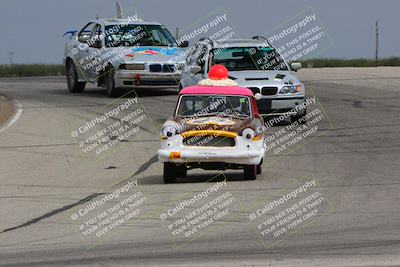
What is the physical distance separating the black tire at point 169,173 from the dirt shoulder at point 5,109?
7514 millimetres

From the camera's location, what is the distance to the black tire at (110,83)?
24.5 m

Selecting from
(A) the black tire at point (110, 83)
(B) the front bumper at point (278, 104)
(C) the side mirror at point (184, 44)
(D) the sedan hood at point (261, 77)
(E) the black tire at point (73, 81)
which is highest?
(D) the sedan hood at point (261, 77)

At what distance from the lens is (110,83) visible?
2472cm

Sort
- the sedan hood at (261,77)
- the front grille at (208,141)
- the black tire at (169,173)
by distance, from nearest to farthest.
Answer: the front grille at (208,141) → the black tire at (169,173) → the sedan hood at (261,77)

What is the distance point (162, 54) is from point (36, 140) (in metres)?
6.55

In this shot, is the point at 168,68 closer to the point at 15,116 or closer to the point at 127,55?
the point at 127,55

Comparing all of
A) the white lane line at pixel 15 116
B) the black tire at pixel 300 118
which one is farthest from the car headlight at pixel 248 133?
the white lane line at pixel 15 116

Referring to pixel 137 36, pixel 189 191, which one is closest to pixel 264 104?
pixel 137 36

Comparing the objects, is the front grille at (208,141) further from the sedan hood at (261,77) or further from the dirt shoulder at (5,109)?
the dirt shoulder at (5,109)

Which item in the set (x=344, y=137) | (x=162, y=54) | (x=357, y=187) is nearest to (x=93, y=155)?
(x=344, y=137)

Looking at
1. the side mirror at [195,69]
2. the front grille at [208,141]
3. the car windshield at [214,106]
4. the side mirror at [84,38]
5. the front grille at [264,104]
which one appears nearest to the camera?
the front grille at [208,141]

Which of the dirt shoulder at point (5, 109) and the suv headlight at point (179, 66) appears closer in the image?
the dirt shoulder at point (5, 109)

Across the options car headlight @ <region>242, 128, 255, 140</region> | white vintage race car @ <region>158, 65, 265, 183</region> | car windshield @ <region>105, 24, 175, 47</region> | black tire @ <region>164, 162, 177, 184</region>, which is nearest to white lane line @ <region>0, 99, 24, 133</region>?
car windshield @ <region>105, 24, 175, 47</region>

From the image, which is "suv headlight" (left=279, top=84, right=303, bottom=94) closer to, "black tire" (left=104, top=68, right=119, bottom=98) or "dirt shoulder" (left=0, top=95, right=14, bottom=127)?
"dirt shoulder" (left=0, top=95, right=14, bottom=127)
